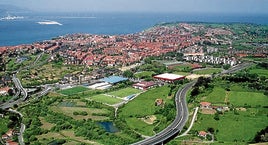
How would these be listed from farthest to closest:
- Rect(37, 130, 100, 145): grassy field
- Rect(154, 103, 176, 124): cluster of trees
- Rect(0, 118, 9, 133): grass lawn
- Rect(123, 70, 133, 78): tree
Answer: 1. Rect(123, 70, 133, 78): tree
2. Rect(154, 103, 176, 124): cluster of trees
3. Rect(0, 118, 9, 133): grass lawn
4. Rect(37, 130, 100, 145): grassy field

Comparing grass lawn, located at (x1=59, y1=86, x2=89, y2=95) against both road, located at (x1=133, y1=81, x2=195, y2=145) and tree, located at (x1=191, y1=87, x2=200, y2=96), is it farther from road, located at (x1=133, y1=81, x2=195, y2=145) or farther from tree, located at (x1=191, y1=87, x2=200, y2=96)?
tree, located at (x1=191, y1=87, x2=200, y2=96)

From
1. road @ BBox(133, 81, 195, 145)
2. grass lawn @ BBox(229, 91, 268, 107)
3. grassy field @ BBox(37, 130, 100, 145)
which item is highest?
grass lawn @ BBox(229, 91, 268, 107)

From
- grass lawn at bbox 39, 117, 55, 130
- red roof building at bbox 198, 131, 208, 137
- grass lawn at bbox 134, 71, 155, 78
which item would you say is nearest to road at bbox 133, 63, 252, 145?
red roof building at bbox 198, 131, 208, 137

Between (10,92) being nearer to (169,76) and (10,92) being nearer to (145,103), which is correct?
(145,103)

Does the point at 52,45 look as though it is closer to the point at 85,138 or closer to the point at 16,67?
the point at 16,67

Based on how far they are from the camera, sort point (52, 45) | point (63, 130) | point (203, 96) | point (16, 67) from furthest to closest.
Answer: point (52, 45) < point (16, 67) < point (203, 96) < point (63, 130)

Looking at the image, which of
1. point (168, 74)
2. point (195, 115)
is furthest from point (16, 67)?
point (195, 115)
